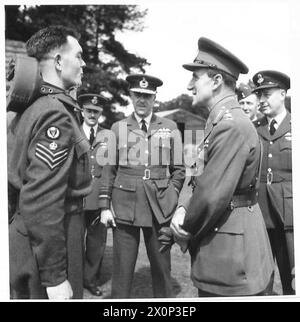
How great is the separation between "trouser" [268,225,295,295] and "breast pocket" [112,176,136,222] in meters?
1.01

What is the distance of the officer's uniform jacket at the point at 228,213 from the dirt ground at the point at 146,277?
0.59 meters

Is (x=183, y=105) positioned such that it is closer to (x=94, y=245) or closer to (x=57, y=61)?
(x=57, y=61)

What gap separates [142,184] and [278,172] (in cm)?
96

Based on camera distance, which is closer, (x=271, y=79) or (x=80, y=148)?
(x=80, y=148)

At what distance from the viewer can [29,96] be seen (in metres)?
1.85

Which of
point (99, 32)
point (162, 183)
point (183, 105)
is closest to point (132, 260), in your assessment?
point (162, 183)

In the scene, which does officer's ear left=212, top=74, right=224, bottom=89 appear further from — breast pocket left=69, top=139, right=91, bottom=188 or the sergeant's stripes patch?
the sergeant's stripes patch

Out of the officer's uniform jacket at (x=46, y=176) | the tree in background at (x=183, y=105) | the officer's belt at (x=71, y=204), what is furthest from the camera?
the tree in background at (x=183, y=105)

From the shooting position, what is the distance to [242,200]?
2.06 m

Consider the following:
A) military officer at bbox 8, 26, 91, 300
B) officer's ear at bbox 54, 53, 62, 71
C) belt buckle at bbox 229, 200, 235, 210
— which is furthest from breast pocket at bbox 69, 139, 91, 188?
belt buckle at bbox 229, 200, 235, 210

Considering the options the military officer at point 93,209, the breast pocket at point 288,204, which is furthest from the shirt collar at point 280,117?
the military officer at point 93,209

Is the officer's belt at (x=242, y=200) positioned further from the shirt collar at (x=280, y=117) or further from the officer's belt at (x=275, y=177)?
the shirt collar at (x=280, y=117)

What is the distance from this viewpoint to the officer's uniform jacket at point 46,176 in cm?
170
